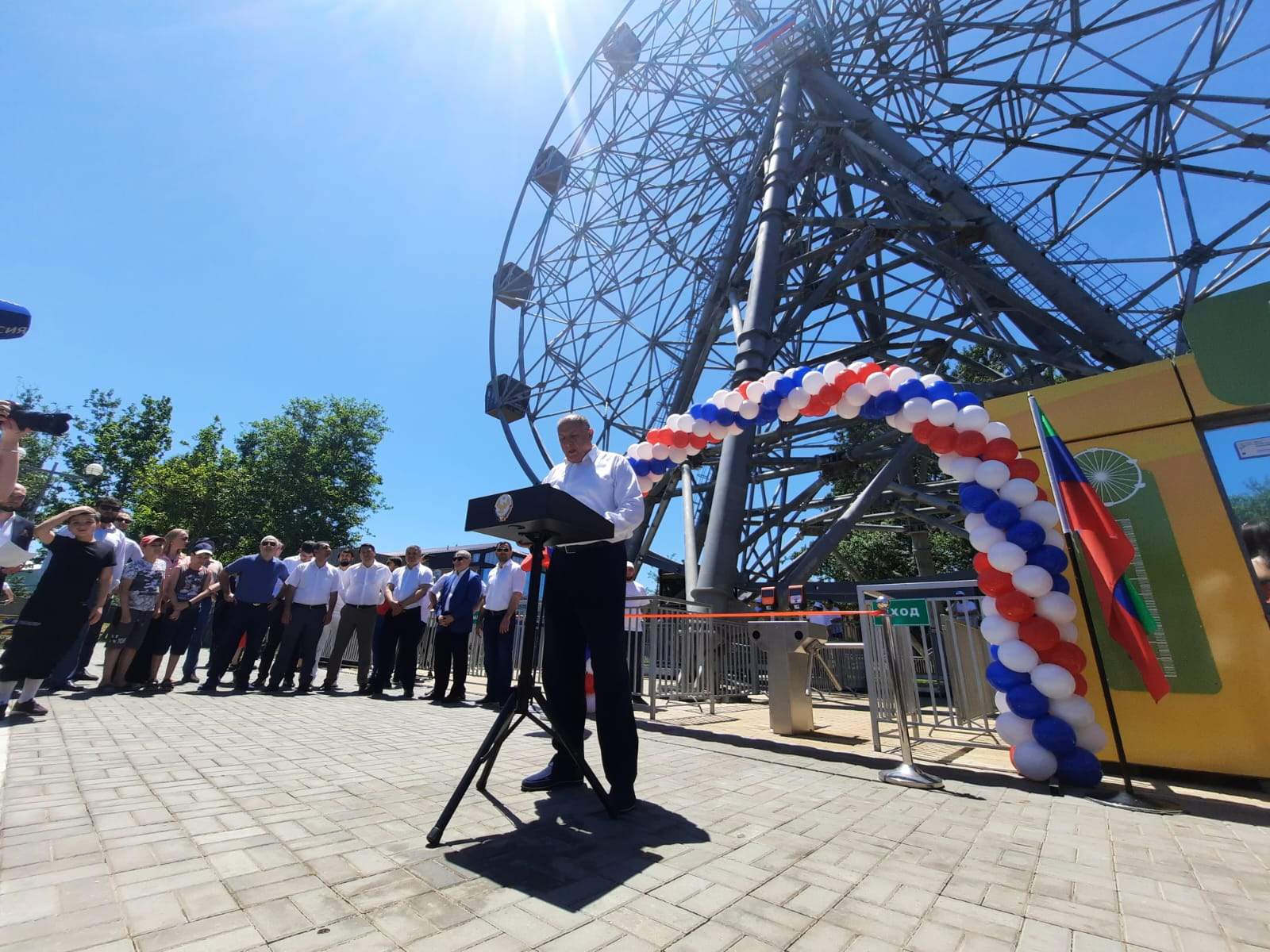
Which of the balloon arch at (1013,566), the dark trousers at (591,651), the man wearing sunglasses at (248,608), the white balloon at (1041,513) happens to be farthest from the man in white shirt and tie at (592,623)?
the man wearing sunglasses at (248,608)

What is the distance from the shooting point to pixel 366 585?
7.94 metres

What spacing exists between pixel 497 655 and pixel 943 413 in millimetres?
5439

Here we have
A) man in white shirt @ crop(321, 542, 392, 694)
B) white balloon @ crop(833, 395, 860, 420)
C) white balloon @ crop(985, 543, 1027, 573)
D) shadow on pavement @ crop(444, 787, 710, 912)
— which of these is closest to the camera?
shadow on pavement @ crop(444, 787, 710, 912)

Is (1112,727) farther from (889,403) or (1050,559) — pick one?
(889,403)

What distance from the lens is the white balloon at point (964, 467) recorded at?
4633 mm

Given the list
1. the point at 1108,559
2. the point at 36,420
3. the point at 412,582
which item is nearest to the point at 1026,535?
the point at 1108,559

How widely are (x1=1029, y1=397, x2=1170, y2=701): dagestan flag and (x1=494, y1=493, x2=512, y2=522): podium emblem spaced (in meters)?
3.89

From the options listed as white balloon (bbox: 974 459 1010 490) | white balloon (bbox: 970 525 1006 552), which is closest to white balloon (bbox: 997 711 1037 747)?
white balloon (bbox: 970 525 1006 552)

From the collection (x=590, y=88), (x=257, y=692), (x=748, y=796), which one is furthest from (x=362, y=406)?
(x=748, y=796)

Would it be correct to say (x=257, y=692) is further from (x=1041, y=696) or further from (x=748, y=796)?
(x=1041, y=696)

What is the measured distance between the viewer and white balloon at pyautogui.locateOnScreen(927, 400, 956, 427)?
4.72 metres

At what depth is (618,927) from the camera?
60.9 inches

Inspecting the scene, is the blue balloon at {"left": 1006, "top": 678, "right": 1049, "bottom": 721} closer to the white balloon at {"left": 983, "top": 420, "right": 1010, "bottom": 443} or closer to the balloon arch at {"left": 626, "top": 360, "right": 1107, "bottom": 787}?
the balloon arch at {"left": 626, "top": 360, "right": 1107, "bottom": 787}

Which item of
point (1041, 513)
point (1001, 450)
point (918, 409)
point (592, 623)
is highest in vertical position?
point (918, 409)
